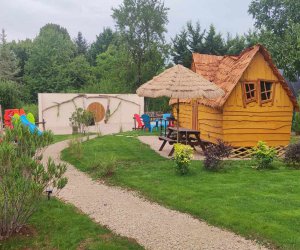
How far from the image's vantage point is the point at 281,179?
398 inches

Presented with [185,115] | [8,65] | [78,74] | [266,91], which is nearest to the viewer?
[266,91]

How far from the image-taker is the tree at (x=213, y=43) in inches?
1335

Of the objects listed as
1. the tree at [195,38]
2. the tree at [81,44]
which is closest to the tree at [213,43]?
the tree at [195,38]

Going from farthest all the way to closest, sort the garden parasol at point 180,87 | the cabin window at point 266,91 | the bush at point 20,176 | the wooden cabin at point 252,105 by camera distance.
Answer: the cabin window at point 266,91, the wooden cabin at point 252,105, the garden parasol at point 180,87, the bush at point 20,176

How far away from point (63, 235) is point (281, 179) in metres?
6.18

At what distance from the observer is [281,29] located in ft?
102

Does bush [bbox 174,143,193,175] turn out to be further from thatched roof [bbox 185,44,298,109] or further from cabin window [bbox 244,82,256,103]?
cabin window [bbox 244,82,256,103]

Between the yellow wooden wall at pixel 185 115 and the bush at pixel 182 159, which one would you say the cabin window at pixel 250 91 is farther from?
the bush at pixel 182 159

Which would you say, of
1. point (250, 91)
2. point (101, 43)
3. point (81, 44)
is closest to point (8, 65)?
point (101, 43)

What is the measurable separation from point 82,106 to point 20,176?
2318 cm

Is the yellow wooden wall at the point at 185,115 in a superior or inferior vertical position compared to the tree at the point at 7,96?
inferior

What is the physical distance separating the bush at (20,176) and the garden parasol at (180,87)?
21.7 feet

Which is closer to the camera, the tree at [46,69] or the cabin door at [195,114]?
the cabin door at [195,114]

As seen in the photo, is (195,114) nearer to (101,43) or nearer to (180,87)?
(180,87)
